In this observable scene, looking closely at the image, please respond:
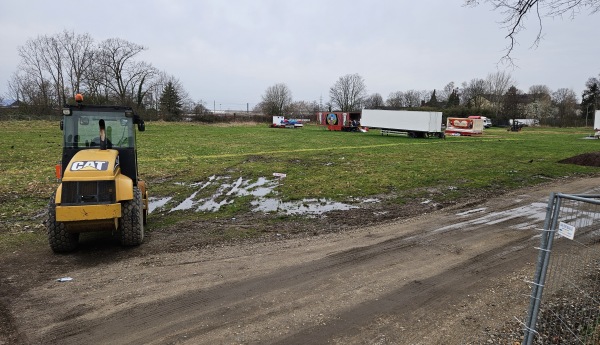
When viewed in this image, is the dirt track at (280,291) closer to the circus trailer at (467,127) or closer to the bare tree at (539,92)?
the circus trailer at (467,127)

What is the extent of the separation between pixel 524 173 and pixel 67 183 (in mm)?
17557

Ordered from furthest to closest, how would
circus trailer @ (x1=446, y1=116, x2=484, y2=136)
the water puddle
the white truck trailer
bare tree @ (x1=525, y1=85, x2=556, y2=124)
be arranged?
bare tree @ (x1=525, y1=85, x2=556, y2=124), circus trailer @ (x1=446, y1=116, x2=484, y2=136), the white truck trailer, the water puddle

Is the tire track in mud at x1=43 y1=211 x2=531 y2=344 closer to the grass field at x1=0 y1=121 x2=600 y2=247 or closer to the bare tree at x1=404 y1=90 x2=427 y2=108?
the grass field at x1=0 y1=121 x2=600 y2=247

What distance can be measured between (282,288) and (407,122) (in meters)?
41.3

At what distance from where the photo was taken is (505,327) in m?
4.63

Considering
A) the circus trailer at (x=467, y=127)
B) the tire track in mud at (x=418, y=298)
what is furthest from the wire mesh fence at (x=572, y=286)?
the circus trailer at (x=467, y=127)

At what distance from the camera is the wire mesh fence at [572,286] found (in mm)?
3971

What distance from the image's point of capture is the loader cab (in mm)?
7727

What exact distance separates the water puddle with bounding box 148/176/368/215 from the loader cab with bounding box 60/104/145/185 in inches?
120

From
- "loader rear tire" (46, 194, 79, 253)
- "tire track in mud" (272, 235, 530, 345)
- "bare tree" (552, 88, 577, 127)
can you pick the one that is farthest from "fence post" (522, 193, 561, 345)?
"bare tree" (552, 88, 577, 127)

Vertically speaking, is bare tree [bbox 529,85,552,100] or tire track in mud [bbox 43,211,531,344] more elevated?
bare tree [bbox 529,85,552,100]

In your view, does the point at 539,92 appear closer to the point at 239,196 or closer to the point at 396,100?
the point at 396,100

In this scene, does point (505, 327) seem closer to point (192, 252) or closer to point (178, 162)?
point (192, 252)

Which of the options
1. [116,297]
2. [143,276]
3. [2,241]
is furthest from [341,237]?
[2,241]
